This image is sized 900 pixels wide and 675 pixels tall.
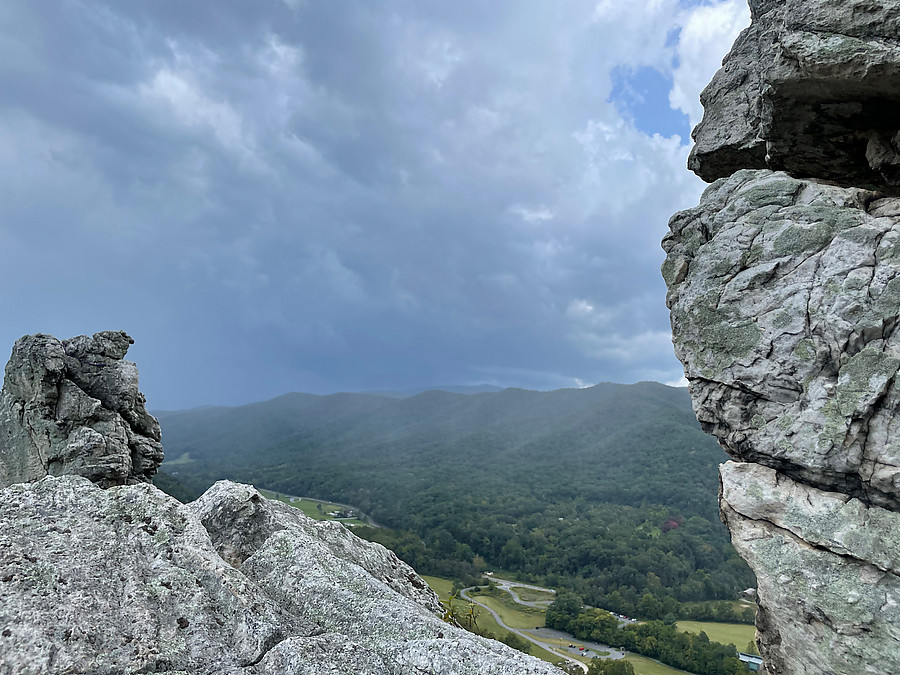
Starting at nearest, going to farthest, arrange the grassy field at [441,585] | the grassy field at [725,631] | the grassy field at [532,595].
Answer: the grassy field at [725,631]
the grassy field at [441,585]
the grassy field at [532,595]

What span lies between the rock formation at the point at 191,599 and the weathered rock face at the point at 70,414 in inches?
685

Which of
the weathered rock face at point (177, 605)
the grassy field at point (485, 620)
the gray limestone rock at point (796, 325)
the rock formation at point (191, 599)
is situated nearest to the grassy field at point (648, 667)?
the grassy field at point (485, 620)

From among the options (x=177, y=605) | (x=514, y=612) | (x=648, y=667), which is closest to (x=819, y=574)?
(x=177, y=605)

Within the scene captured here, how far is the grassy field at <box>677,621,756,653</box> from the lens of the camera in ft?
285

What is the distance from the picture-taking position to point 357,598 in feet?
35.2

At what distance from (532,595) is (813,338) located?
129m

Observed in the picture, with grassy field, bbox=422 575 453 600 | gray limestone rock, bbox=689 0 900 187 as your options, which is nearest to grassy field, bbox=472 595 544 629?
grassy field, bbox=422 575 453 600

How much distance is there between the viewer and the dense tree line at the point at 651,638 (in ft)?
255


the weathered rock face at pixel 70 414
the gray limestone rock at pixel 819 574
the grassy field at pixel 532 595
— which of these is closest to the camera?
the gray limestone rock at pixel 819 574

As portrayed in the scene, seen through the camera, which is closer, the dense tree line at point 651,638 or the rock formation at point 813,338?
the rock formation at point 813,338

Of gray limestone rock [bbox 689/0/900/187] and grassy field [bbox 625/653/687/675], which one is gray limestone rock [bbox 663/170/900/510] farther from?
grassy field [bbox 625/653/687/675]

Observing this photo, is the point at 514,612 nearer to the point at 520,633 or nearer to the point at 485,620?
the point at 485,620

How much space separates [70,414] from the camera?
26.6m

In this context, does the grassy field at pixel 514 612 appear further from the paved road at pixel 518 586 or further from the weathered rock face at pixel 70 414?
the weathered rock face at pixel 70 414
